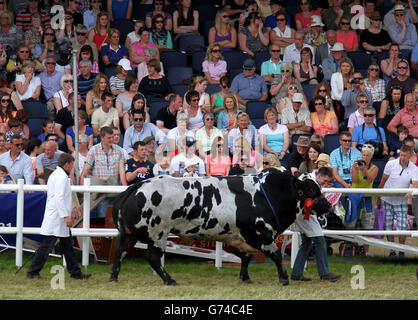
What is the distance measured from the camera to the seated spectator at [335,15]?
20.5m

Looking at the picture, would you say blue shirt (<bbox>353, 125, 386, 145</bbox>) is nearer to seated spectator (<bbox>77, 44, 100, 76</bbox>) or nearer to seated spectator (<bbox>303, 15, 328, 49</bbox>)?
seated spectator (<bbox>303, 15, 328, 49</bbox>)

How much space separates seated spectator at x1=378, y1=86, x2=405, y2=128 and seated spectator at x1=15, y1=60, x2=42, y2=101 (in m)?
6.92

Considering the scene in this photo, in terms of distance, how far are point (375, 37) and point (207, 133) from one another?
243 inches

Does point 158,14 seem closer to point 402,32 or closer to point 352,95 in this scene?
point 352,95

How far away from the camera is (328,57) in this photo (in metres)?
19.2

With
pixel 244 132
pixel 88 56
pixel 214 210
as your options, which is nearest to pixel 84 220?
pixel 214 210

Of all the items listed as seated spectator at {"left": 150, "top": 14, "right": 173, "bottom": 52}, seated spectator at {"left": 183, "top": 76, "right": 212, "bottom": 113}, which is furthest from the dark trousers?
seated spectator at {"left": 150, "top": 14, "right": 173, "bottom": 52}

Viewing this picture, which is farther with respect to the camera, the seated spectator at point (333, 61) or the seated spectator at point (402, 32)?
the seated spectator at point (402, 32)

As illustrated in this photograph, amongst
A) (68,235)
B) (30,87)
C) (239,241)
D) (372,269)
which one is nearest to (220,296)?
(239,241)

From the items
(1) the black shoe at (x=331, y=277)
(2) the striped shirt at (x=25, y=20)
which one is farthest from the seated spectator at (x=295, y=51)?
(1) the black shoe at (x=331, y=277)

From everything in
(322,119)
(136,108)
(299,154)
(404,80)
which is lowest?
(299,154)

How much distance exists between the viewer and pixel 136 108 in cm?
1611

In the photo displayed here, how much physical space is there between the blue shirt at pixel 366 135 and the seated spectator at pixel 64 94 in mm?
5560

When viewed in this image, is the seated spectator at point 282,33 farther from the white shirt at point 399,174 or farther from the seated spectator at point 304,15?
the white shirt at point 399,174
